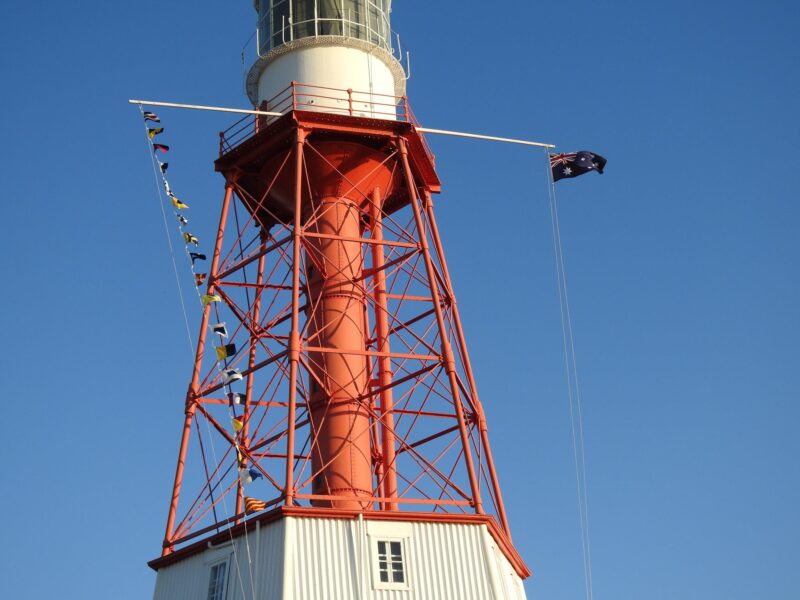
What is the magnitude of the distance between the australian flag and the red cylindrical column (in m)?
5.64

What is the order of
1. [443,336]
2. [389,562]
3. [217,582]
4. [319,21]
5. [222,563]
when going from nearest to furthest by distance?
[389,562] < [217,582] < [222,563] < [443,336] < [319,21]

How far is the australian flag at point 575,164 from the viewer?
115 feet

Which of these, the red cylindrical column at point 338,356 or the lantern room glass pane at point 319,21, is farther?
the lantern room glass pane at point 319,21

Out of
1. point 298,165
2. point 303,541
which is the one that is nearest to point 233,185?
point 298,165

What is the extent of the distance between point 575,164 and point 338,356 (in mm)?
8821

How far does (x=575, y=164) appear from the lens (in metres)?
35.1

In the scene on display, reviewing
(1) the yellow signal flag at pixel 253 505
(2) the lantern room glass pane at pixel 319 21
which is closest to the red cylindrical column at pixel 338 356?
(1) the yellow signal flag at pixel 253 505

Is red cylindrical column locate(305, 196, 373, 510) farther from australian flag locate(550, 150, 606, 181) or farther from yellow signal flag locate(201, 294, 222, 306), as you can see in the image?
australian flag locate(550, 150, 606, 181)

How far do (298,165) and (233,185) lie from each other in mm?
2777

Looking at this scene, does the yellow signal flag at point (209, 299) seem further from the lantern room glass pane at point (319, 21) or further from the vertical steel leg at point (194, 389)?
the lantern room glass pane at point (319, 21)

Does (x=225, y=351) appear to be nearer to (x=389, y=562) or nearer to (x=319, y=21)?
(x=389, y=562)

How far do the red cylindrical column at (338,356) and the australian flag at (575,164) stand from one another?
5636mm

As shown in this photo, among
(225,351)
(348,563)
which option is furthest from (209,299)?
(348,563)

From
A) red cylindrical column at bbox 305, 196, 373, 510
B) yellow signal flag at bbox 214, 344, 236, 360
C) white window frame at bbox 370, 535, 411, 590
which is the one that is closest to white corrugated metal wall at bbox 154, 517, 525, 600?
white window frame at bbox 370, 535, 411, 590
